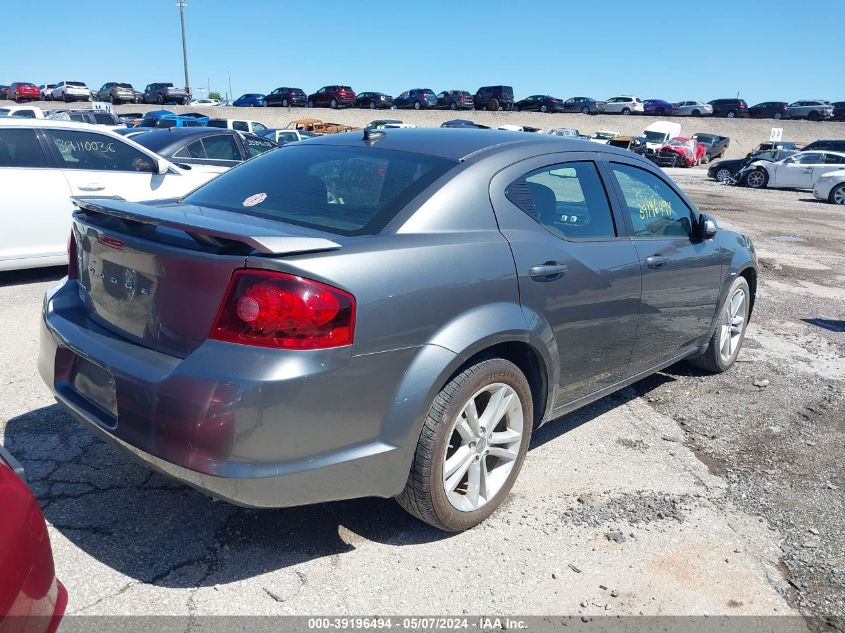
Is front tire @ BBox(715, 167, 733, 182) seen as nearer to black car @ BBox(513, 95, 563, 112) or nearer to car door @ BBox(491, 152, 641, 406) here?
car door @ BBox(491, 152, 641, 406)

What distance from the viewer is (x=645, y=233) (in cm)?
392

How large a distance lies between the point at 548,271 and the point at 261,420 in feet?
4.85

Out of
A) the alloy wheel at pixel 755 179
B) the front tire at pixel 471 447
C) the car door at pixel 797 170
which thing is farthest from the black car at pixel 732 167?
the front tire at pixel 471 447

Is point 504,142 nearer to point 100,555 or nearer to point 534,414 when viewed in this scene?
point 534,414

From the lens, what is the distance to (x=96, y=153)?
286 inches

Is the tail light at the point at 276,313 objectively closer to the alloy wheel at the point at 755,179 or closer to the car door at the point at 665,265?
the car door at the point at 665,265

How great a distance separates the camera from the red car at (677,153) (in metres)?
38.4

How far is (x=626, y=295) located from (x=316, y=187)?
5.39ft

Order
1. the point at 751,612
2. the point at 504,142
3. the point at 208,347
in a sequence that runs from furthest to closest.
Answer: the point at 504,142
the point at 751,612
the point at 208,347

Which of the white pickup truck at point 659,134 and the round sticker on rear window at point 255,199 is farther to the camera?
the white pickup truck at point 659,134

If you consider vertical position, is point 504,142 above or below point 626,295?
above

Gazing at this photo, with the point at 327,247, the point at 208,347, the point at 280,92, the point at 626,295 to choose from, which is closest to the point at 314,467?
the point at 208,347

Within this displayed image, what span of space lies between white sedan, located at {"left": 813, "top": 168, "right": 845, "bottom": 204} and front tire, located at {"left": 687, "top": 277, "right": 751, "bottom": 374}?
19.5 m

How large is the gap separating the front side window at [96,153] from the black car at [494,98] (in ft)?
166
